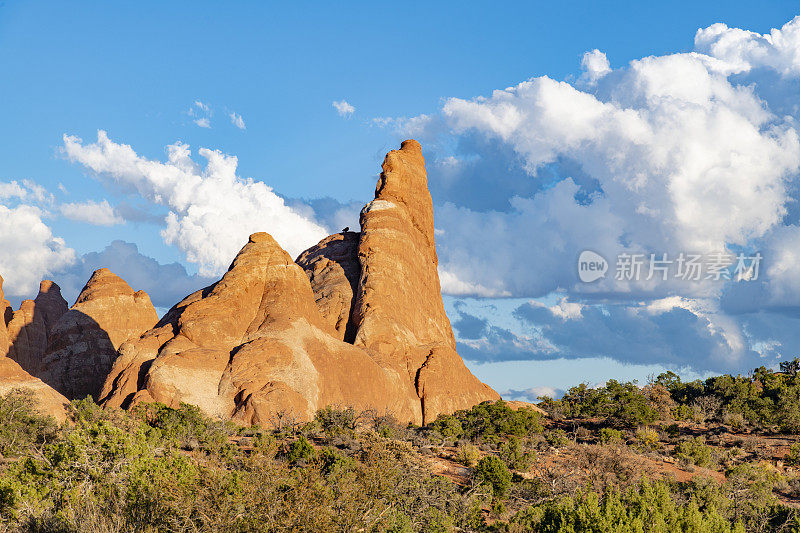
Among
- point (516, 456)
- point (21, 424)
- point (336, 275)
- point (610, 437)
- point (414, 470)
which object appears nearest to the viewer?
point (414, 470)

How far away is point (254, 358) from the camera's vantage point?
138 feet

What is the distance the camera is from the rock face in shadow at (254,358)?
129 ft

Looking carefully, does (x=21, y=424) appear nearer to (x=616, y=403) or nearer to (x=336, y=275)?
(x=336, y=275)

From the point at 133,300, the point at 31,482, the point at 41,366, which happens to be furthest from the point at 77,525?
the point at 133,300

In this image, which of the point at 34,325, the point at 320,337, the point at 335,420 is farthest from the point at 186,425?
the point at 34,325

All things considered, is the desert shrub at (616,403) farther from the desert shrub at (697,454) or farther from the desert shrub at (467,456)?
the desert shrub at (467,456)

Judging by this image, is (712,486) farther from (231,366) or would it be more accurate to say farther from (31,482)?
(231,366)

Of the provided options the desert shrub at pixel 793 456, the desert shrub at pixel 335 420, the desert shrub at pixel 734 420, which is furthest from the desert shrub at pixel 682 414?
the desert shrub at pixel 335 420

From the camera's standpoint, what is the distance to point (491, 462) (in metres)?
29.1

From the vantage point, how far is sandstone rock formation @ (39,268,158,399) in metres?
52.9

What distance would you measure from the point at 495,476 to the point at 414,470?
408cm

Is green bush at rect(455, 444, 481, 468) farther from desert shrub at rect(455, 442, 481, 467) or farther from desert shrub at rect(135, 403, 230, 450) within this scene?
desert shrub at rect(135, 403, 230, 450)

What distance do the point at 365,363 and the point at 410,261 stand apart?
52.6 ft

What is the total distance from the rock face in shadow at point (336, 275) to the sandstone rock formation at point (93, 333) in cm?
1544
